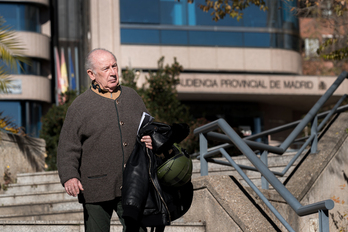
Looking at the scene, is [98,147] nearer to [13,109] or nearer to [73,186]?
[73,186]

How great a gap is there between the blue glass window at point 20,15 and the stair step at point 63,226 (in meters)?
21.3

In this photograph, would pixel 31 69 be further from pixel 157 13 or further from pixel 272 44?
pixel 272 44

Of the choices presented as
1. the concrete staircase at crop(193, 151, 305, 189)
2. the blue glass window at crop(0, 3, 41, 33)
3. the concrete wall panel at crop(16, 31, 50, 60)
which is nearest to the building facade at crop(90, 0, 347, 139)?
the concrete wall panel at crop(16, 31, 50, 60)

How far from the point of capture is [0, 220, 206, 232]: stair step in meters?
4.73

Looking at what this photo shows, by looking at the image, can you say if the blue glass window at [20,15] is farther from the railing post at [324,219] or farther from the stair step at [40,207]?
the railing post at [324,219]

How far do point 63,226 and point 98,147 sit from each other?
201cm

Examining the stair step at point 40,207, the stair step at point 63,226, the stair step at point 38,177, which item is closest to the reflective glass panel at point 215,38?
the stair step at point 38,177

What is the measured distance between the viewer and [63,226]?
16.3 feet

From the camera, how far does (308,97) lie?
76.0 ft

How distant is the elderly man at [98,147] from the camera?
3.27m

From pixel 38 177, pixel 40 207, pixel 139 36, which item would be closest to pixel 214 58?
pixel 139 36

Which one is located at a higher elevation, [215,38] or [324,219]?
[215,38]

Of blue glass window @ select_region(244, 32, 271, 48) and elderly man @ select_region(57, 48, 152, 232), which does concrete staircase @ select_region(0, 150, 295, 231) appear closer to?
elderly man @ select_region(57, 48, 152, 232)

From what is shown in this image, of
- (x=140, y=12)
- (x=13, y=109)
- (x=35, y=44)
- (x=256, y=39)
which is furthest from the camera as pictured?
(x=35, y=44)
